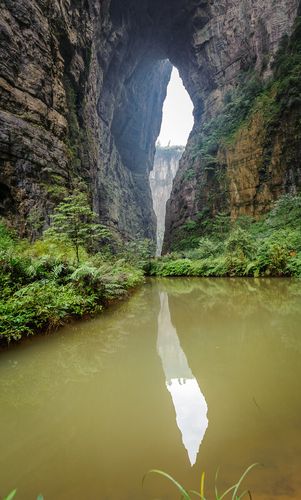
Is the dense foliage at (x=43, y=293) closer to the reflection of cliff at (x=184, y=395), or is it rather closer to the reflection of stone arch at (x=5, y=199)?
the reflection of cliff at (x=184, y=395)

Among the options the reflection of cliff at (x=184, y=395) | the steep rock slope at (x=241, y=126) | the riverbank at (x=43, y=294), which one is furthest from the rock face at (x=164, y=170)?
the reflection of cliff at (x=184, y=395)

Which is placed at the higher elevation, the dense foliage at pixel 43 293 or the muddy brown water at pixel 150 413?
the dense foliage at pixel 43 293

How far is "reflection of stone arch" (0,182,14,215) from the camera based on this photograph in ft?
33.8

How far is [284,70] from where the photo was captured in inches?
792

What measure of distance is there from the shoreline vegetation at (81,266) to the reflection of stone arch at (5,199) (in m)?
1.27

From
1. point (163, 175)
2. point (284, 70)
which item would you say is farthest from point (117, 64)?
point (163, 175)

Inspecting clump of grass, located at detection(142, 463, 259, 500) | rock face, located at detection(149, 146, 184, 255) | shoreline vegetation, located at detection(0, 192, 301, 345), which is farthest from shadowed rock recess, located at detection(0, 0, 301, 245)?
rock face, located at detection(149, 146, 184, 255)

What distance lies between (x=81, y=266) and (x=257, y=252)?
910 centimetres

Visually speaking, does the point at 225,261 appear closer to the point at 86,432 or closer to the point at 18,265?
the point at 18,265

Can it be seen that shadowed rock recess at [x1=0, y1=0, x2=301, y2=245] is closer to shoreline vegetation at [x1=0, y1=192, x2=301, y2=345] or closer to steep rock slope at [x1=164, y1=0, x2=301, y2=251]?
steep rock slope at [x1=164, y1=0, x2=301, y2=251]

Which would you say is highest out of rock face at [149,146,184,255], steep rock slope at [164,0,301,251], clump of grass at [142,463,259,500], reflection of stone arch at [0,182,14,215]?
rock face at [149,146,184,255]

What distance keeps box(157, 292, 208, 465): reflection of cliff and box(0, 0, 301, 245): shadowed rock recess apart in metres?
7.88

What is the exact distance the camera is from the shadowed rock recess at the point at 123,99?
11.8 metres

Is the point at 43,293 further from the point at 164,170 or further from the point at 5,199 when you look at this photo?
the point at 164,170
